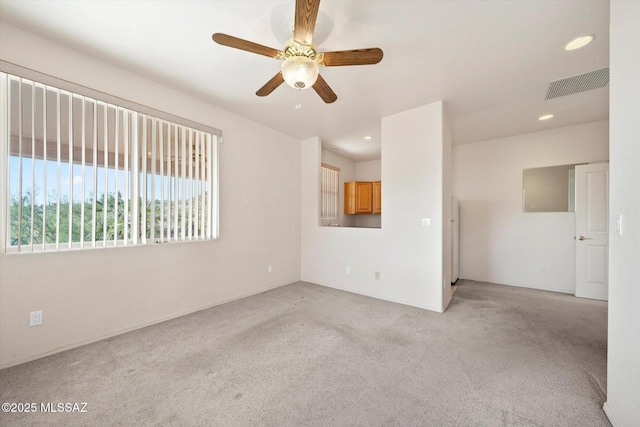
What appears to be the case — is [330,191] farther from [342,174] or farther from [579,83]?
[579,83]

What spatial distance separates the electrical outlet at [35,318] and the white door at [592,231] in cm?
649

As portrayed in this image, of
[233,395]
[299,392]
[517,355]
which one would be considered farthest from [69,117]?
[517,355]

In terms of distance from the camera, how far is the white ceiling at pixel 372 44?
1.78 m

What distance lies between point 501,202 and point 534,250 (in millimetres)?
950

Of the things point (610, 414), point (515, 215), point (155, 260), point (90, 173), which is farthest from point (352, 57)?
point (515, 215)

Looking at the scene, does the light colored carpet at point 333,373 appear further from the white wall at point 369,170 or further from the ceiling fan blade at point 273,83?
the white wall at point 369,170

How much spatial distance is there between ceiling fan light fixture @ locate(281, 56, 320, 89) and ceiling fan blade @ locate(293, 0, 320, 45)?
119 millimetres

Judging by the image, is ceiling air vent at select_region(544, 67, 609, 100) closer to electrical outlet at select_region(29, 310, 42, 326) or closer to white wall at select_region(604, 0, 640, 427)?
white wall at select_region(604, 0, 640, 427)

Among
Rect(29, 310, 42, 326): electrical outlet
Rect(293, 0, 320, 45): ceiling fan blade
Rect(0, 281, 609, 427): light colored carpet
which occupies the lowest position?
Rect(0, 281, 609, 427): light colored carpet

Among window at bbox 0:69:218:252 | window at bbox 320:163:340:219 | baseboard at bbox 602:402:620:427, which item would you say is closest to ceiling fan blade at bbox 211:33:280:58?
window at bbox 0:69:218:252

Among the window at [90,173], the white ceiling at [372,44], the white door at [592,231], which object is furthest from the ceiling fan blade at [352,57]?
the white door at [592,231]

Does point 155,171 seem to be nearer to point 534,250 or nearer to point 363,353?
point 363,353

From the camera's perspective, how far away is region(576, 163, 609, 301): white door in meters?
3.64

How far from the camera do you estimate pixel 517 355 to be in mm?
2158
